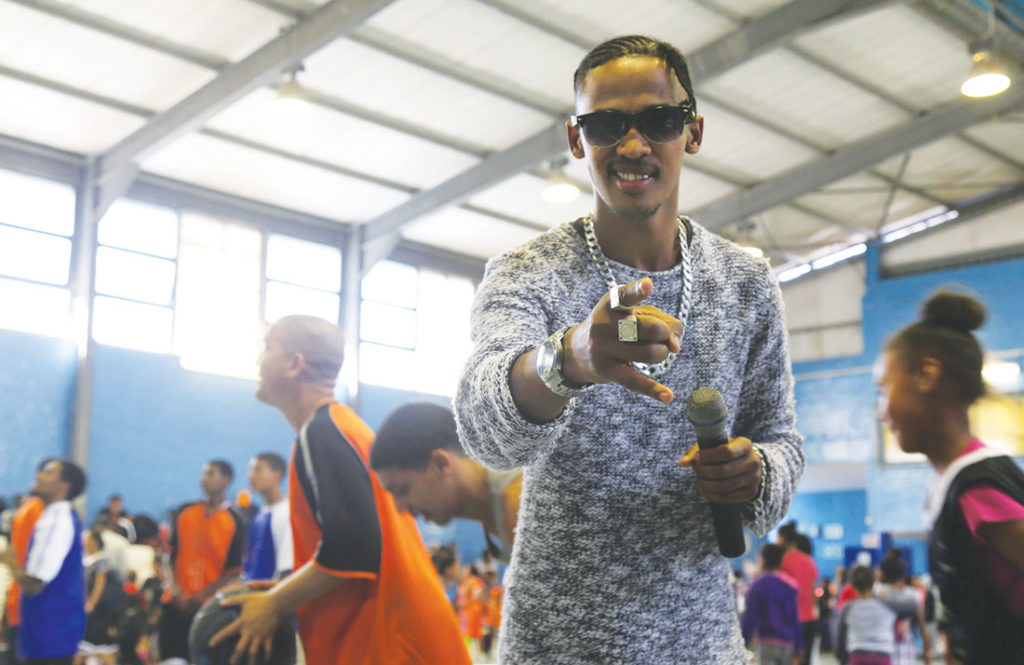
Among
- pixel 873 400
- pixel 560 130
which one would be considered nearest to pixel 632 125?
pixel 560 130

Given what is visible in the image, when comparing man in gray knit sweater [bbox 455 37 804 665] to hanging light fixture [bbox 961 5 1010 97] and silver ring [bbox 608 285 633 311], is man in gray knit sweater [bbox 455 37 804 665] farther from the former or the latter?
hanging light fixture [bbox 961 5 1010 97]

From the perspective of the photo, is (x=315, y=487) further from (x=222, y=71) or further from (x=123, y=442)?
(x=123, y=442)

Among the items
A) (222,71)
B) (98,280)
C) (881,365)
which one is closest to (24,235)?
(98,280)

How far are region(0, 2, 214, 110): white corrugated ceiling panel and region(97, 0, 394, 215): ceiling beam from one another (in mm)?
282

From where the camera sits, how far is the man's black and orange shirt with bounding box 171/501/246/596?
280 inches

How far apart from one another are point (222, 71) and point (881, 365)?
12022 millimetres

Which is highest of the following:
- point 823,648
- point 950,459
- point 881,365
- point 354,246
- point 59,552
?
point 354,246

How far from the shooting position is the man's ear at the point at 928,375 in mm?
2613

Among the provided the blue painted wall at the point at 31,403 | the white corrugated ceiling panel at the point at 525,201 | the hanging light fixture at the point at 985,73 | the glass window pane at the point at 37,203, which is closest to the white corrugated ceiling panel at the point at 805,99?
the hanging light fixture at the point at 985,73

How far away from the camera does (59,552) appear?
6227 mm

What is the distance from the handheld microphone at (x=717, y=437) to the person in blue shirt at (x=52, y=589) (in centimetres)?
562

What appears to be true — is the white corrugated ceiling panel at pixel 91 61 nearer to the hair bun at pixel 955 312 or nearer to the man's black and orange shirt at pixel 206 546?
the man's black and orange shirt at pixel 206 546

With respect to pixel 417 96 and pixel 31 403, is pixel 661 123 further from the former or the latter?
pixel 31 403

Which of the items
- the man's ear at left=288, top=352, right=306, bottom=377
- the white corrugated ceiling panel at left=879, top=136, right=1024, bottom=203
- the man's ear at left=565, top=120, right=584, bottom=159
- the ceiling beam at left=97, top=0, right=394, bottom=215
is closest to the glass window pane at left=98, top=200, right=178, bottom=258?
the ceiling beam at left=97, top=0, right=394, bottom=215
